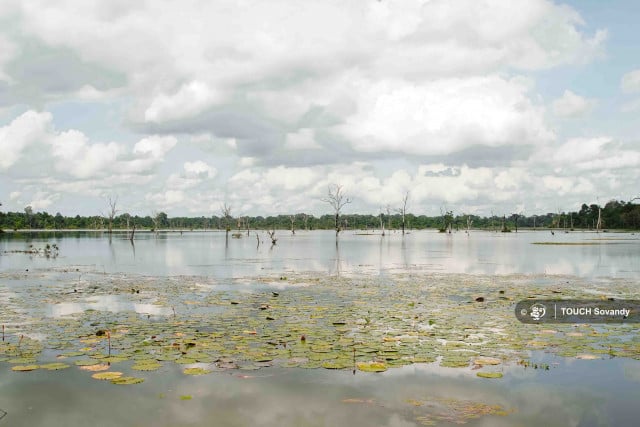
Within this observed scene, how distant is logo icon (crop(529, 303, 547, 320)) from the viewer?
14797mm

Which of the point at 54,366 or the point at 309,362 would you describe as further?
the point at 309,362

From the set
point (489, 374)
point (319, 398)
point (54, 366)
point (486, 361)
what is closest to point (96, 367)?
point (54, 366)

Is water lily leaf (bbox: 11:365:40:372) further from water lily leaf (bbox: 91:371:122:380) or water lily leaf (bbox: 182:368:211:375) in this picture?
water lily leaf (bbox: 182:368:211:375)

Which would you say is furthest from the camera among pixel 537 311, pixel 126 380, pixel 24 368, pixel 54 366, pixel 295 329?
pixel 537 311

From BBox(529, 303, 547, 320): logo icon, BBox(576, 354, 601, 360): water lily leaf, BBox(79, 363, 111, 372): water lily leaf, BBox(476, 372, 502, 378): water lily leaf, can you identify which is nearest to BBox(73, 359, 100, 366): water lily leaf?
BBox(79, 363, 111, 372): water lily leaf

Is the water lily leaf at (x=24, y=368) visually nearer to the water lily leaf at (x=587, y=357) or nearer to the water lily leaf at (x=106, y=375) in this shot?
the water lily leaf at (x=106, y=375)

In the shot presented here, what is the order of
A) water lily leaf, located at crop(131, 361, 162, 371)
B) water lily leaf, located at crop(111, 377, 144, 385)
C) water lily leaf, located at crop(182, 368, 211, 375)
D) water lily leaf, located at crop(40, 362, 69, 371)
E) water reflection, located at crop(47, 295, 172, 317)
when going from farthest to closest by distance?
water reflection, located at crop(47, 295, 172, 317), water lily leaf, located at crop(40, 362, 69, 371), water lily leaf, located at crop(131, 361, 162, 371), water lily leaf, located at crop(182, 368, 211, 375), water lily leaf, located at crop(111, 377, 144, 385)

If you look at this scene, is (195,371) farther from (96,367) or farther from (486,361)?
(486,361)

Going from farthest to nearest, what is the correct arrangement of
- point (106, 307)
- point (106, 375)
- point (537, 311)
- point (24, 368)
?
point (106, 307)
point (537, 311)
point (24, 368)
point (106, 375)

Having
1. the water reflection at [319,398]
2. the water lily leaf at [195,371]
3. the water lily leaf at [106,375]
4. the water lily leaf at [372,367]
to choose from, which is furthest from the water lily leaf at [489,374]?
the water lily leaf at [106,375]

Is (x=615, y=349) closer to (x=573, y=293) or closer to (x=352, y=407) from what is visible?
(x=352, y=407)

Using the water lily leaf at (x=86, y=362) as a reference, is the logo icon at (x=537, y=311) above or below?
above

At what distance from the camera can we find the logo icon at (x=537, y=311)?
14.8m

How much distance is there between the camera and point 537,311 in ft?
50.7
